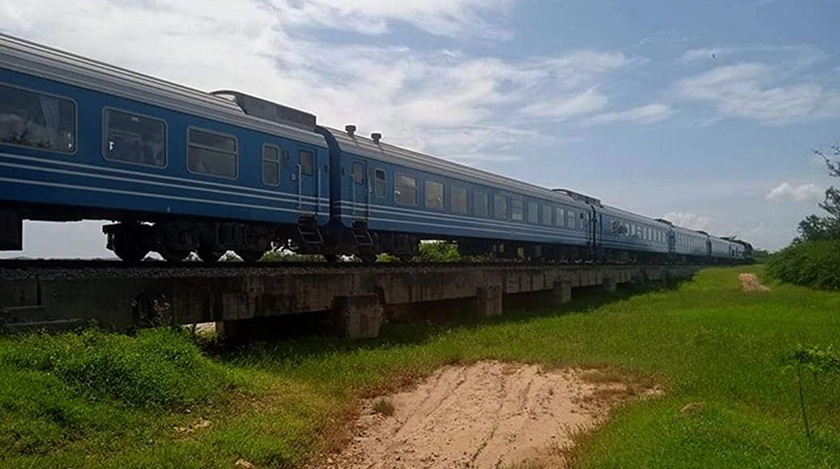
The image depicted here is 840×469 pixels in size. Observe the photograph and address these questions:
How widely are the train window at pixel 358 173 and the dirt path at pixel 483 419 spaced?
17.9 ft

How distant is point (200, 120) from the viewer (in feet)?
42.6

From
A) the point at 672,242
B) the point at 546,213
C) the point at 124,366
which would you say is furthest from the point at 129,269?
the point at 672,242

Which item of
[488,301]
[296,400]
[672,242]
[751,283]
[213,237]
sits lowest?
[296,400]

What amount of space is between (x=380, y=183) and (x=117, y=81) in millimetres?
8233

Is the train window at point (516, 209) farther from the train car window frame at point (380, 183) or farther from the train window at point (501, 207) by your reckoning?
the train car window frame at point (380, 183)

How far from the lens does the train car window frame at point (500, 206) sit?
25.4 metres

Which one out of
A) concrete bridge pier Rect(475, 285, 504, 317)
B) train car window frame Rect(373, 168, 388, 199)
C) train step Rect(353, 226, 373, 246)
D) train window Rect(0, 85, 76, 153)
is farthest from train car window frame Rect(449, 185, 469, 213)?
train window Rect(0, 85, 76, 153)

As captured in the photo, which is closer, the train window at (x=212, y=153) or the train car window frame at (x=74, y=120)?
the train car window frame at (x=74, y=120)

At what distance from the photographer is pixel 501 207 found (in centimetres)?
2595

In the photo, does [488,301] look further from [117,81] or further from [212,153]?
[117,81]

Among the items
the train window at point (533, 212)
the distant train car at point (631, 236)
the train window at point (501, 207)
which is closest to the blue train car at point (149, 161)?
the train window at point (501, 207)

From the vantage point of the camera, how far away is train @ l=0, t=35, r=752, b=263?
10234 millimetres

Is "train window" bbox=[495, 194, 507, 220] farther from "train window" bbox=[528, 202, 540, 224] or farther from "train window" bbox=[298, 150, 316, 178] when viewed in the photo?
"train window" bbox=[298, 150, 316, 178]

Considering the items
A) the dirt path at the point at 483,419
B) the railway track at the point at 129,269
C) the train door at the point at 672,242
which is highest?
the train door at the point at 672,242
